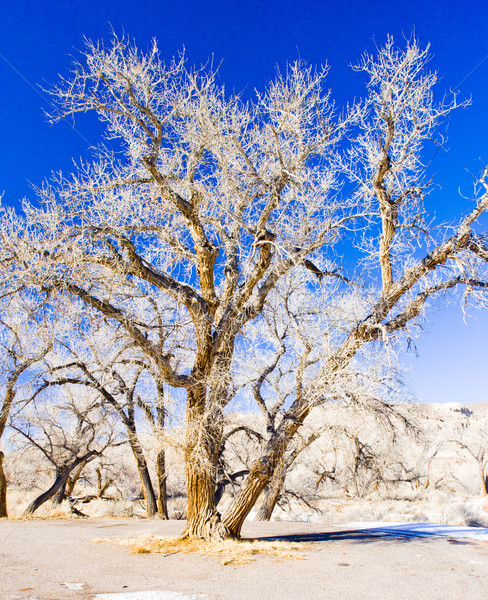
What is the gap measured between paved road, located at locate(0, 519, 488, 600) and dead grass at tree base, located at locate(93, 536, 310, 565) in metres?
0.23

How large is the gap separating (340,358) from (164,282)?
3.25 m

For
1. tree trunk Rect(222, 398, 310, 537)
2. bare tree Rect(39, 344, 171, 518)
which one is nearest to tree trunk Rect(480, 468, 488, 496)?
bare tree Rect(39, 344, 171, 518)

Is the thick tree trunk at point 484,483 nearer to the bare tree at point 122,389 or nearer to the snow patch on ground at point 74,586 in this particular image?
the bare tree at point 122,389

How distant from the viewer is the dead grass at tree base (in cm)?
644

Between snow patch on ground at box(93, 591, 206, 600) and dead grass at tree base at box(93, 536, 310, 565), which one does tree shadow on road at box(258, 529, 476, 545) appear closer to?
dead grass at tree base at box(93, 536, 310, 565)

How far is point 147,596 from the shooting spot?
4289 millimetres

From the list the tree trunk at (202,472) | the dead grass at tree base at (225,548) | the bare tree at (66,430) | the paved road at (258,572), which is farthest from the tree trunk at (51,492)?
the tree trunk at (202,472)

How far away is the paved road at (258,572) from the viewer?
4477 millimetres

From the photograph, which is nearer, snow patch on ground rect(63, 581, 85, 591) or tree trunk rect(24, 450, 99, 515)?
snow patch on ground rect(63, 581, 85, 591)

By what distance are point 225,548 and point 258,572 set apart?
147 cm

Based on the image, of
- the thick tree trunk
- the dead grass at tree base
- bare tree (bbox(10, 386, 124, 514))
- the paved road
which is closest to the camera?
the paved road

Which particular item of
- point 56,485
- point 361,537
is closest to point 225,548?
point 361,537

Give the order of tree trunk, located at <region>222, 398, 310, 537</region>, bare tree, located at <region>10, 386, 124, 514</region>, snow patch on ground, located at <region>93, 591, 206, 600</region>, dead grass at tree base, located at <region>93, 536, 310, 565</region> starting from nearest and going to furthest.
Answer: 1. snow patch on ground, located at <region>93, 591, 206, 600</region>
2. dead grass at tree base, located at <region>93, 536, 310, 565</region>
3. tree trunk, located at <region>222, 398, 310, 537</region>
4. bare tree, located at <region>10, 386, 124, 514</region>

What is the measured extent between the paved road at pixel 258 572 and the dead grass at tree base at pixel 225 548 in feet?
0.75
